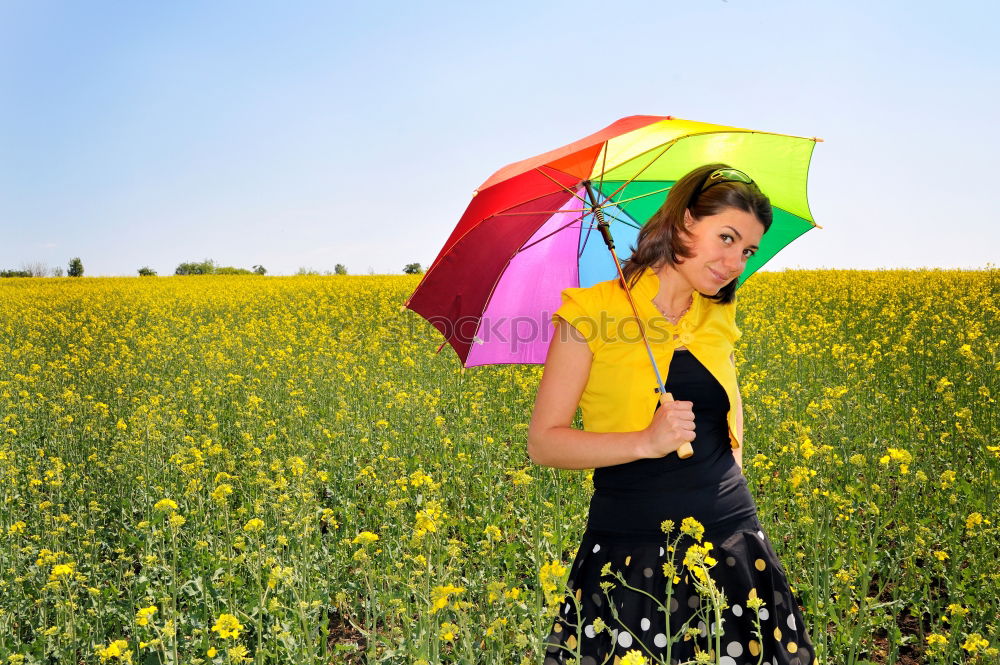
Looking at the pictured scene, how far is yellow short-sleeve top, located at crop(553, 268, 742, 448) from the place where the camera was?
171 centimetres

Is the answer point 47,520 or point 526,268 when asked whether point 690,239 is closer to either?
point 526,268

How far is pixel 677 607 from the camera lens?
171 centimetres

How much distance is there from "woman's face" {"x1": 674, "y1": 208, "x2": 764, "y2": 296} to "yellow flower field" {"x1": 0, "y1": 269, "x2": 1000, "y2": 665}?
88 centimetres

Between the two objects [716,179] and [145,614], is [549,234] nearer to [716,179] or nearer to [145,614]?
[716,179]

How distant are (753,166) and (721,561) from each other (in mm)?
1271

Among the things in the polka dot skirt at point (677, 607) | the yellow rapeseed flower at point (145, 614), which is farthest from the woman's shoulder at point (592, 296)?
the yellow rapeseed flower at point (145, 614)

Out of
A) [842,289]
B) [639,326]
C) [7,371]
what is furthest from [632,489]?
[842,289]

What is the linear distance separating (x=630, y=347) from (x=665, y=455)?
0.87ft

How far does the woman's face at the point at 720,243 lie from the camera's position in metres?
1.72

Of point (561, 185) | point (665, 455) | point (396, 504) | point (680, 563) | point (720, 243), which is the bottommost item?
point (396, 504)

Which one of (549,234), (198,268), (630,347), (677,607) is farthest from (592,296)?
(198,268)

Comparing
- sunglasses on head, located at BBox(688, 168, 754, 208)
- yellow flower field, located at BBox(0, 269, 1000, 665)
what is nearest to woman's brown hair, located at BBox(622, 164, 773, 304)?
A: sunglasses on head, located at BBox(688, 168, 754, 208)

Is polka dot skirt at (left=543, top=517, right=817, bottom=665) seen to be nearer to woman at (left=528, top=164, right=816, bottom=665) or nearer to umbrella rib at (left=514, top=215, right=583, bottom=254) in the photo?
woman at (left=528, top=164, right=816, bottom=665)

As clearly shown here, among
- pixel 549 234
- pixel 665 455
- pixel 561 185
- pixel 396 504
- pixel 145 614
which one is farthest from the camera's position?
pixel 396 504
